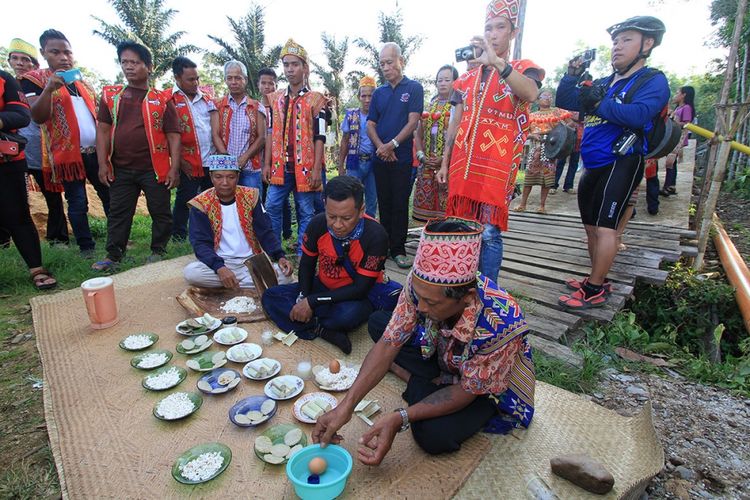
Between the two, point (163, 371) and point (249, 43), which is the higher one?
point (249, 43)

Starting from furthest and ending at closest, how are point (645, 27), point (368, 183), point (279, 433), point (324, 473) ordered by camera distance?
point (368, 183)
point (645, 27)
point (279, 433)
point (324, 473)

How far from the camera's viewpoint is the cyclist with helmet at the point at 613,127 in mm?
2482

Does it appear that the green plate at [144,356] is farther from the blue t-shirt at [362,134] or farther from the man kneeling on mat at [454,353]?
the blue t-shirt at [362,134]

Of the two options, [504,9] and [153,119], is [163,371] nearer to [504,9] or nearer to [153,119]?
[153,119]

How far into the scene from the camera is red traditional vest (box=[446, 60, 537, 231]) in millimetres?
2492

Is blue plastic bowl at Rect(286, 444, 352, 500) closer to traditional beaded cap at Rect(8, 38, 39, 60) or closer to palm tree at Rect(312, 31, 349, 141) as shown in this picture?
traditional beaded cap at Rect(8, 38, 39, 60)

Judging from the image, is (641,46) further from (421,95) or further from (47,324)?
(47,324)

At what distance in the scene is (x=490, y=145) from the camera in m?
2.53

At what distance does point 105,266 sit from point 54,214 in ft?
4.86

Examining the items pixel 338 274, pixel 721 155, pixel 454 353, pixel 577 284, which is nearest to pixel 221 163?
pixel 338 274

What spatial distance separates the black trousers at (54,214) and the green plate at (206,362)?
11.0 feet

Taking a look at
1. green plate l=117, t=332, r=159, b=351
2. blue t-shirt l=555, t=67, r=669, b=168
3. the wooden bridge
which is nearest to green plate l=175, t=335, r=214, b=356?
green plate l=117, t=332, r=159, b=351

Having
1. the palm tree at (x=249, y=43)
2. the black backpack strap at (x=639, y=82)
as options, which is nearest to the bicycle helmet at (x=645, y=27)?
the black backpack strap at (x=639, y=82)

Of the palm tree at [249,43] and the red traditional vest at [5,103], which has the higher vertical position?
the palm tree at [249,43]
